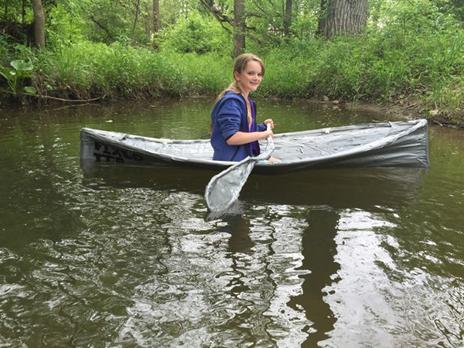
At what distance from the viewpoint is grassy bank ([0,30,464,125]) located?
24.4 feet

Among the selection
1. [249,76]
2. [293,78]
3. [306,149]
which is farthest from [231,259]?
[293,78]

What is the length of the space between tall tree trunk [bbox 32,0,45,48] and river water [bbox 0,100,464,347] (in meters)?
4.81

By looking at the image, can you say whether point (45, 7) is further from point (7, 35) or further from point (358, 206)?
point (358, 206)

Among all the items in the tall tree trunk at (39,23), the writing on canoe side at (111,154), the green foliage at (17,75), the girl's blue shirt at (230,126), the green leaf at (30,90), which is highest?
the tall tree trunk at (39,23)

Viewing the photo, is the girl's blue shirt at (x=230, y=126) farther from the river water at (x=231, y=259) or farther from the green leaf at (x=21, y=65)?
the green leaf at (x=21, y=65)

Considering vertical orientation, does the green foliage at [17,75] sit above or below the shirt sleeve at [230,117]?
above

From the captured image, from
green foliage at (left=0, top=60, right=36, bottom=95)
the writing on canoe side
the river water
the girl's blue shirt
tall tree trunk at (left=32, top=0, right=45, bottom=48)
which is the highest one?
tall tree trunk at (left=32, top=0, right=45, bottom=48)

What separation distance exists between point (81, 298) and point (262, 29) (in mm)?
11497

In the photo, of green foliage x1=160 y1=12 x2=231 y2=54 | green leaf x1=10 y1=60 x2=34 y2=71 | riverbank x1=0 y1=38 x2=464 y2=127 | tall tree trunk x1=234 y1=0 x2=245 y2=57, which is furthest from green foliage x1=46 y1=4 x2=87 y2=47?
green foliage x1=160 y1=12 x2=231 y2=54

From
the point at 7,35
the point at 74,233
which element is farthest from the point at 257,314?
the point at 7,35

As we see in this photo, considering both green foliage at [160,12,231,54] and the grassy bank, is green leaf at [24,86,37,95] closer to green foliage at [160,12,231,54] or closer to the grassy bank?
the grassy bank

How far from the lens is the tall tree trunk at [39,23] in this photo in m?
8.19

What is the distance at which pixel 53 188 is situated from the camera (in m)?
3.75

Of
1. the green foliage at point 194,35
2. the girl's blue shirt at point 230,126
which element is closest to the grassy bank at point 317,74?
the girl's blue shirt at point 230,126
